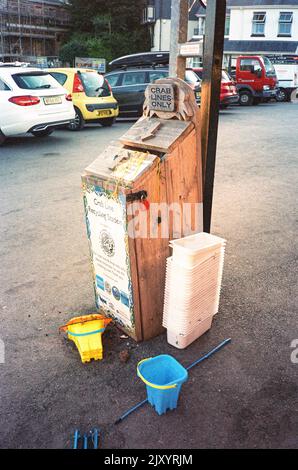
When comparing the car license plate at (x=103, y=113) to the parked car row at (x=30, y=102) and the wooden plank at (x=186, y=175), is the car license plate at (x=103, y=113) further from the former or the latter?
the wooden plank at (x=186, y=175)

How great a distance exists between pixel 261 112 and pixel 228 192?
40.5ft

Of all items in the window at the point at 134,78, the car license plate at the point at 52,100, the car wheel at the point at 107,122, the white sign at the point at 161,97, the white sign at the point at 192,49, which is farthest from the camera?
the window at the point at 134,78

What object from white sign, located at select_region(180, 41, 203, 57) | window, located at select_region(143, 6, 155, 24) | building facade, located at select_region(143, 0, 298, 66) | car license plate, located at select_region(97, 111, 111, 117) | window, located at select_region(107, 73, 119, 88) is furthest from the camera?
window, located at select_region(143, 6, 155, 24)

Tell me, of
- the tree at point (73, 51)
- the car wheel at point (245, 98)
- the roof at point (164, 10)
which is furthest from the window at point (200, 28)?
the car wheel at point (245, 98)

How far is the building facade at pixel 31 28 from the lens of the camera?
141ft

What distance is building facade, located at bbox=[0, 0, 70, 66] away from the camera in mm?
42969

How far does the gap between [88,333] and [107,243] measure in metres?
0.68

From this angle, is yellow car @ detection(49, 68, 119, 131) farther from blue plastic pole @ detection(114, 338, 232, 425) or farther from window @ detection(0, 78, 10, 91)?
blue plastic pole @ detection(114, 338, 232, 425)

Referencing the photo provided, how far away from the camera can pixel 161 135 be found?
3.10 metres

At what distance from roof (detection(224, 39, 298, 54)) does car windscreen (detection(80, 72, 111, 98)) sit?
27814 millimetres

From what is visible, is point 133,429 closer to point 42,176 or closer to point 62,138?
point 42,176

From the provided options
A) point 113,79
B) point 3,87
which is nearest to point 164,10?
point 113,79

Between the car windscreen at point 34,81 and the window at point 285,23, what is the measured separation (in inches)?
1238

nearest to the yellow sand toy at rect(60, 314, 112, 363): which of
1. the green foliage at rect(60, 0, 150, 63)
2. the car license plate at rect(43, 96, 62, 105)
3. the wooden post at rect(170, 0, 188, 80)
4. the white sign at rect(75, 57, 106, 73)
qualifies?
the wooden post at rect(170, 0, 188, 80)
